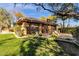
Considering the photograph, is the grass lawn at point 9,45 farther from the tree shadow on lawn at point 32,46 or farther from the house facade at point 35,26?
the house facade at point 35,26

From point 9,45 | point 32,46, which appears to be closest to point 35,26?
point 32,46

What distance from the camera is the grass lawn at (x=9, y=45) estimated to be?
2318 mm

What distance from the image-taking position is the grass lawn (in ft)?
7.61

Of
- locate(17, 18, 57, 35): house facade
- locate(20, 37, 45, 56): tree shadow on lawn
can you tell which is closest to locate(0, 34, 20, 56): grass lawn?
locate(20, 37, 45, 56): tree shadow on lawn

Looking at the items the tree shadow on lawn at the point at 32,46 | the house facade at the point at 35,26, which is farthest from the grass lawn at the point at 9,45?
the house facade at the point at 35,26

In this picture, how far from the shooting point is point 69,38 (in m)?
2.39

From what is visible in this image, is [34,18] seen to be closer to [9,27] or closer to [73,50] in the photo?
[9,27]

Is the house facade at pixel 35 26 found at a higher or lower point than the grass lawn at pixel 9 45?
higher

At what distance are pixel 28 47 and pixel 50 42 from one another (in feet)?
0.78

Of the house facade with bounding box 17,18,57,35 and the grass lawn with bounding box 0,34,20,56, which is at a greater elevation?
the house facade with bounding box 17,18,57,35

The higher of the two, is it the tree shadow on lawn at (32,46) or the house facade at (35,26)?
the house facade at (35,26)

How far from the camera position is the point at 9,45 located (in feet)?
7.74

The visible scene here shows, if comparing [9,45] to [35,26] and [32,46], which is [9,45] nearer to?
[32,46]

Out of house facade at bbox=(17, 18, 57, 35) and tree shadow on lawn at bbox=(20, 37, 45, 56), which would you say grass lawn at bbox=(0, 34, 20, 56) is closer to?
tree shadow on lawn at bbox=(20, 37, 45, 56)
